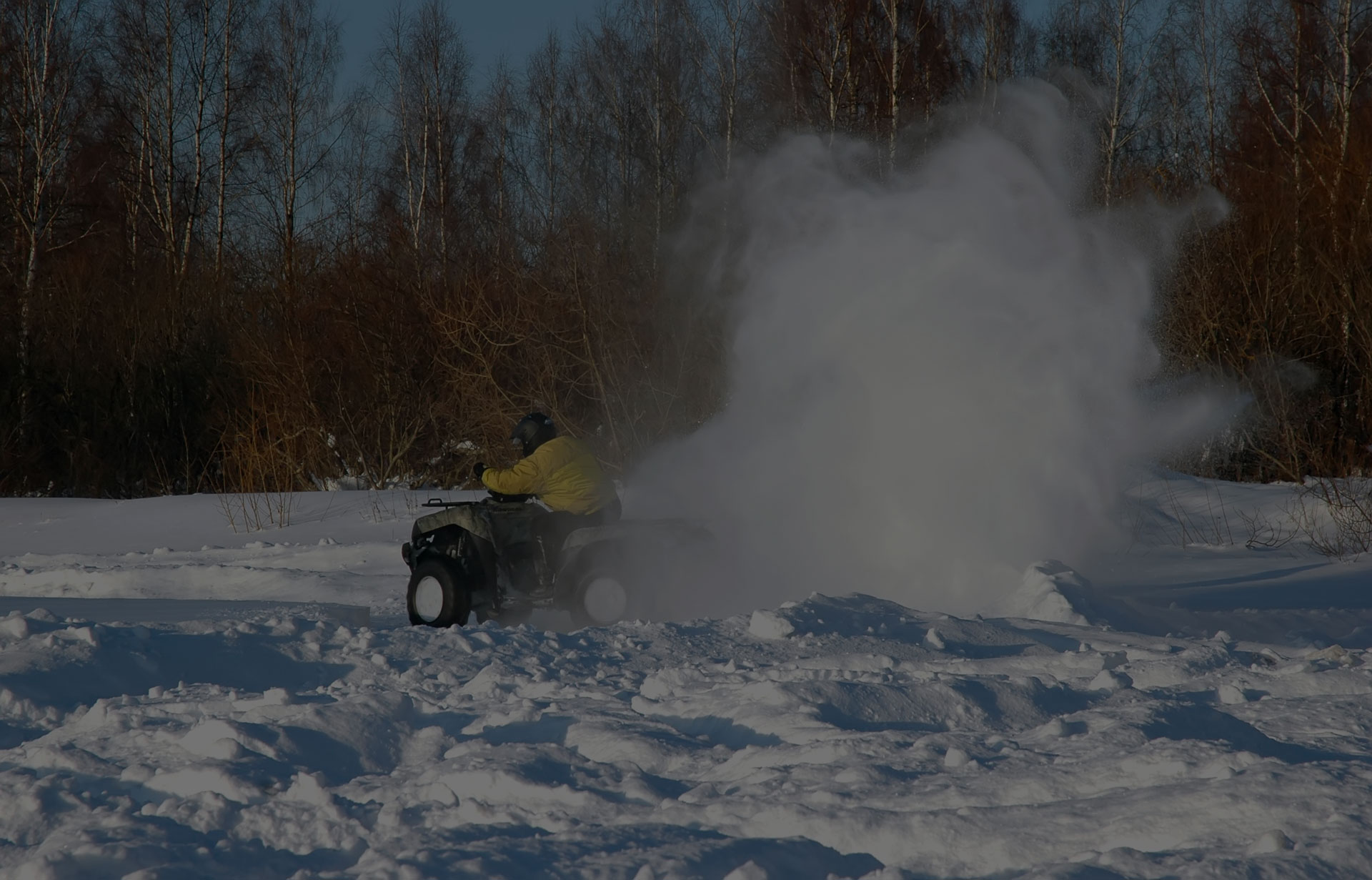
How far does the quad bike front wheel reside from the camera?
7422mm

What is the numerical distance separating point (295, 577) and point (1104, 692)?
8.08m

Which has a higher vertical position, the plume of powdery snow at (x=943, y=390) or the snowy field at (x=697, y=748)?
the plume of powdery snow at (x=943, y=390)

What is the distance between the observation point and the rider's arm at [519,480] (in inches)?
301

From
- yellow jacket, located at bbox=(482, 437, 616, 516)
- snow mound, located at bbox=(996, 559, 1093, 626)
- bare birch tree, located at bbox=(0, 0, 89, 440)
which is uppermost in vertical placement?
bare birch tree, located at bbox=(0, 0, 89, 440)

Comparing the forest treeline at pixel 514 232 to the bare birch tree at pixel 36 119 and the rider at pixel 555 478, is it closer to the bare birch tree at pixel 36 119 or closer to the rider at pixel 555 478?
the bare birch tree at pixel 36 119

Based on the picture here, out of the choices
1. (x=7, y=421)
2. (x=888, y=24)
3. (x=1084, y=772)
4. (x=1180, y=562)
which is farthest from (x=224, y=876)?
(x=7, y=421)

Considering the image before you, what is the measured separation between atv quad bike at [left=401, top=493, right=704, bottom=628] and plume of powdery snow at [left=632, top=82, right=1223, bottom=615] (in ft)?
5.32

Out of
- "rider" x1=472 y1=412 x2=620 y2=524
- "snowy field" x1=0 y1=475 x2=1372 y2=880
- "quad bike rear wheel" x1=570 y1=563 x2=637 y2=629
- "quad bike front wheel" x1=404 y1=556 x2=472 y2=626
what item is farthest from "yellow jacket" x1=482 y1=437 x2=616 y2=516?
"snowy field" x1=0 y1=475 x2=1372 y2=880

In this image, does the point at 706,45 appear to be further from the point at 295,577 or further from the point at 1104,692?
the point at 1104,692

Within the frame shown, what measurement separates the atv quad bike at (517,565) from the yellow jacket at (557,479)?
4.6 inches

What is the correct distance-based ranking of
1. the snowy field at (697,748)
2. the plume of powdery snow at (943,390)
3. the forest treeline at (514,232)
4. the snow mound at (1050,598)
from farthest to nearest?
the forest treeline at (514,232)
the plume of powdery snow at (943,390)
the snow mound at (1050,598)
the snowy field at (697,748)

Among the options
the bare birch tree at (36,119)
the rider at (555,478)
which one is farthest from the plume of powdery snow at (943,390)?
the bare birch tree at (36,119)

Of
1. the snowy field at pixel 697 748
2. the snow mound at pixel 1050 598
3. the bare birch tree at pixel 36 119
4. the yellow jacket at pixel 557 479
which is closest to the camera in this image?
the snowy field at pixel 697 748

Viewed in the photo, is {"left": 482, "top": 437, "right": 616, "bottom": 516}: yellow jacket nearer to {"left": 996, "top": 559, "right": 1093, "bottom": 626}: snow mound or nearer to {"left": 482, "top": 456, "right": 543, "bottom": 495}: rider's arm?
{"left": 482, "top": 456, "right": 543, "bottom": 495}: rider's arm
